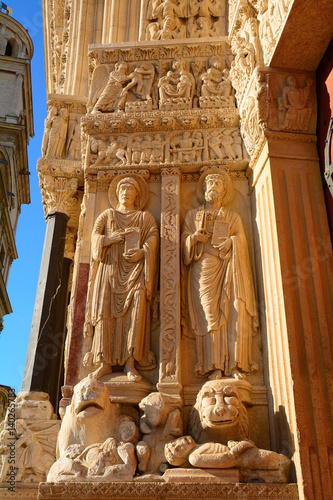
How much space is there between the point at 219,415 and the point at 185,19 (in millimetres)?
6450

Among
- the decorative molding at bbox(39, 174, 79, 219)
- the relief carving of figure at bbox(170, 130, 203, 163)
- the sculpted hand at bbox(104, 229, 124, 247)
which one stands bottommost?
the sculpted hand at bbox(104, 229, 124, 247)

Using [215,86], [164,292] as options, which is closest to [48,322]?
[164,292]

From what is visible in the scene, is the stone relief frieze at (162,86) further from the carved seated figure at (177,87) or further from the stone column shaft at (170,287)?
the stone column shaft at (170,287)

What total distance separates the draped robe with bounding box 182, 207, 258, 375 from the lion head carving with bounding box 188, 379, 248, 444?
0.43m

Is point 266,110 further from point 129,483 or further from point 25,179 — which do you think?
point 25,179

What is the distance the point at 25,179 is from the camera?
3491cm

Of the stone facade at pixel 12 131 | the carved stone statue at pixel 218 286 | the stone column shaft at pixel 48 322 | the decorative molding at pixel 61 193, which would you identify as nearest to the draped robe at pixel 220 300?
the carved stone statue at pixel 218 286

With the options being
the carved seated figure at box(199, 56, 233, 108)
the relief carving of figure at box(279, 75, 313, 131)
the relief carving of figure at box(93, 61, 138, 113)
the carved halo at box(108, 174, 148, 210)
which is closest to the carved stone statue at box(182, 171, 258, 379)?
the carved halo at box(108, 174, 148, 210)

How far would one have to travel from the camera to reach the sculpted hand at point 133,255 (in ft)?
18.3

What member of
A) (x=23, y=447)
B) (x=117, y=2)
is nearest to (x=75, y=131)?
(x=117, y=2)

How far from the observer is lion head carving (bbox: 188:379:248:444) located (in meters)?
4.37

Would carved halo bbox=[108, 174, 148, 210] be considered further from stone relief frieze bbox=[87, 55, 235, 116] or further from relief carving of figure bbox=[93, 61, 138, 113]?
relief carving of figure bbox=[93, 61, 138, 113]

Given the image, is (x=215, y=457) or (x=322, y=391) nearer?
(x=215, y=457)

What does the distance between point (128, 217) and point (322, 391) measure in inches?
113
